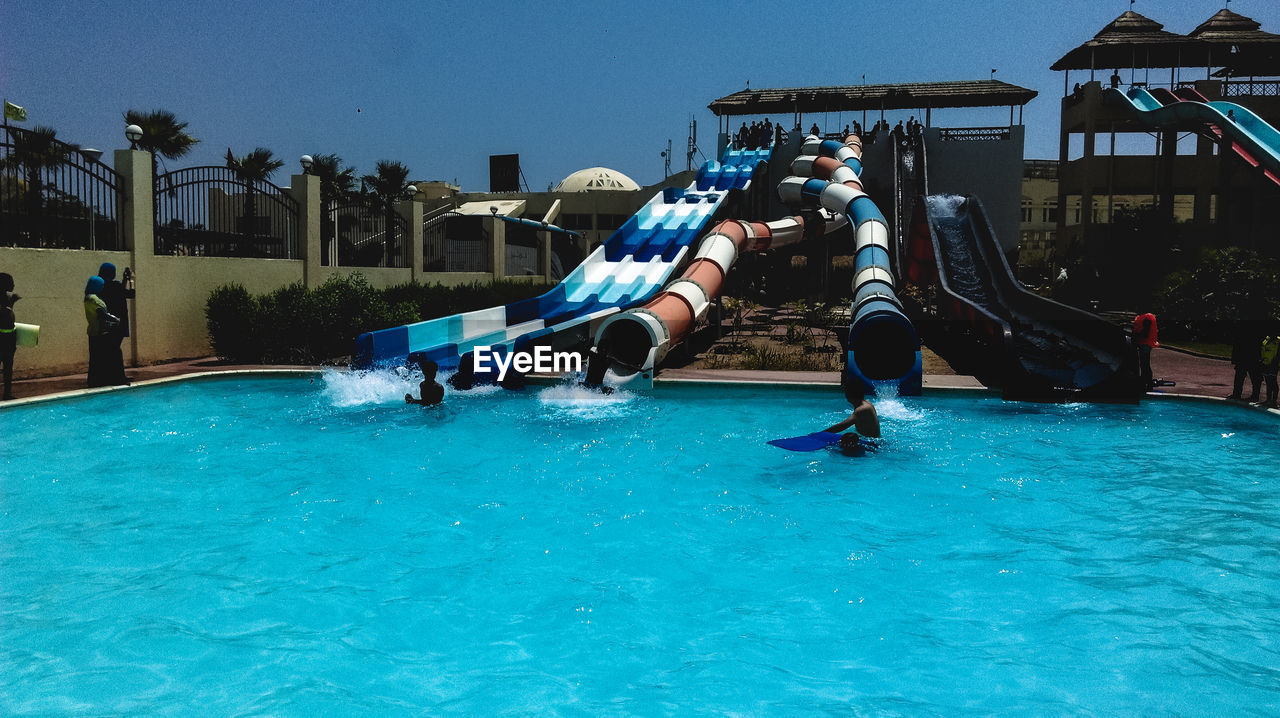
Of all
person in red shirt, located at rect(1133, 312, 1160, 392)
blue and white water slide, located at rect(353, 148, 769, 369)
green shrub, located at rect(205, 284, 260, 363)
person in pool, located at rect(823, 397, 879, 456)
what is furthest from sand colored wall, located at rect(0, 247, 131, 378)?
person in red shirt, located at rect(1133, 312, 1160, 392)

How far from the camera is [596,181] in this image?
51562 millimetres

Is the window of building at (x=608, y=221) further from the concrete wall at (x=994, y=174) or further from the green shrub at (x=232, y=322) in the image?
the green shrub at (x=232, y=322)

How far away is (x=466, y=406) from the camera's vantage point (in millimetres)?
13125

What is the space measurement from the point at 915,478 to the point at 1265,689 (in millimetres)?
4746

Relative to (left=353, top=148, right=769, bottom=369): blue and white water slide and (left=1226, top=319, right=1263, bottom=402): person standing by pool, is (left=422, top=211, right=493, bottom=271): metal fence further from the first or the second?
(left=1226, top=319, right=1263, bottom=402): person standing by pool

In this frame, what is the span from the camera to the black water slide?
1374 cm

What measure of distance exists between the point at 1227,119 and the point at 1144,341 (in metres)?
17.1

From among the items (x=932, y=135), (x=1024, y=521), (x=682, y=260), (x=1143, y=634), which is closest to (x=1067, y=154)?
(x=932, y=135)

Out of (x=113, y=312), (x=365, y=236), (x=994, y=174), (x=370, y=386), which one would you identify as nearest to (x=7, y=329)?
(x=113, y=312)

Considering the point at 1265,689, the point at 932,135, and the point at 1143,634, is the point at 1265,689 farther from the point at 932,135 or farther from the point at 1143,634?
the point at 932,135

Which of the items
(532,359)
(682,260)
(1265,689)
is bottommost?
(1265,689)

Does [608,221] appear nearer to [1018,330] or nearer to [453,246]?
[453,246]

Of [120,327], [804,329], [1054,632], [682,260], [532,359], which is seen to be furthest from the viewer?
[804,329]

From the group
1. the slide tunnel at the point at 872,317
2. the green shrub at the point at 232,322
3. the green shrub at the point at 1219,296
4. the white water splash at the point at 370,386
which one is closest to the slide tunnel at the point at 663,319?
the slide tunnel at the point at 872,317
